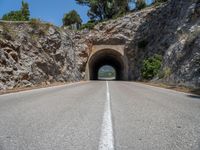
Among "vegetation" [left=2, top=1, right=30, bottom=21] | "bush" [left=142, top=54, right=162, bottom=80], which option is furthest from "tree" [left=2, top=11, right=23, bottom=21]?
"bush" [left=142, top=54, right=162, bottom=80]

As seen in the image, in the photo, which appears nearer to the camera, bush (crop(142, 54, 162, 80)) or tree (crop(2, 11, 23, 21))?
bush (crop(142, 54, 162, 80))

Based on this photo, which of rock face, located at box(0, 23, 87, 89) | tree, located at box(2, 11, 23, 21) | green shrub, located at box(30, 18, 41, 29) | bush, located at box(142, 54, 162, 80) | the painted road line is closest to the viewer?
the painted road line

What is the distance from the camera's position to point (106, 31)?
5162 centimetres

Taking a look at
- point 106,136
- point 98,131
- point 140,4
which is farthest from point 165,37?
point 106,136

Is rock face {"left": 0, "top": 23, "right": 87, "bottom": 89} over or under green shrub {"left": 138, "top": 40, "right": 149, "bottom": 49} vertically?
under

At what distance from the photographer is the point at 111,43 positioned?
50594mm

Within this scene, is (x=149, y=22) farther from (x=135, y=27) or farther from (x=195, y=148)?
(x=195, y=148)

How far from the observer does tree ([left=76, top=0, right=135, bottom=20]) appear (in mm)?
64375

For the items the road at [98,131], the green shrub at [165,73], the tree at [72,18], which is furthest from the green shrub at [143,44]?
the road at [98,131]

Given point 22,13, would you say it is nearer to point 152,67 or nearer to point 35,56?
point 35,56

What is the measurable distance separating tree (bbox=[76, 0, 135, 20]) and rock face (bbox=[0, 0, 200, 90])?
42.0ft

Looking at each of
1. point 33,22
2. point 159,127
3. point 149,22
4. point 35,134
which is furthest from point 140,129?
point 149,22

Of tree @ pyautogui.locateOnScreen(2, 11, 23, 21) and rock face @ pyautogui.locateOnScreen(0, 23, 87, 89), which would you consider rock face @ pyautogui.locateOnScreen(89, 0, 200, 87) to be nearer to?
rock face @ pyautogui.locateOnScreen(0, 23, 87, 89)

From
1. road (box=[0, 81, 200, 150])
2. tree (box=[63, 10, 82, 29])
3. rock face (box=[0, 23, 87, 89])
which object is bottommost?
road (box=[0, 81, 200, 150])
